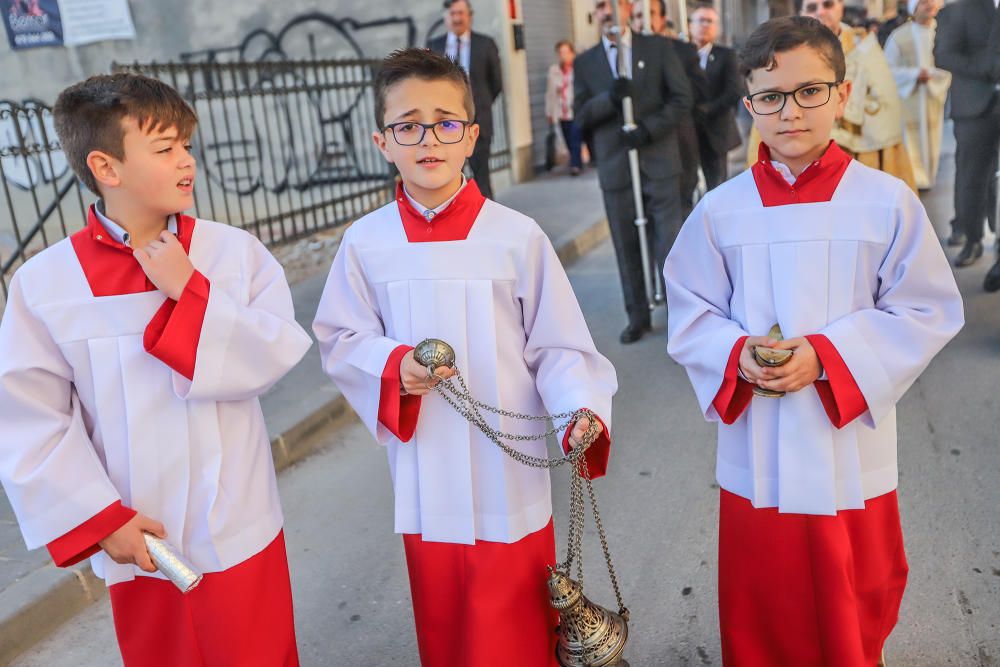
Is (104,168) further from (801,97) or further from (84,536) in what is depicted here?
(801,97)

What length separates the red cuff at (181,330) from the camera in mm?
1988

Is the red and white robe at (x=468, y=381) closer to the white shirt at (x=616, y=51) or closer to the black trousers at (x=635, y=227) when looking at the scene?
the black trousers at (x=635, y=227)

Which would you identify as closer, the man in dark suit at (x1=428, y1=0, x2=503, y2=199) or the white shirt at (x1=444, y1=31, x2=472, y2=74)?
the man in dark suit at (x1=428, y1=0, x2=503, y2=199)

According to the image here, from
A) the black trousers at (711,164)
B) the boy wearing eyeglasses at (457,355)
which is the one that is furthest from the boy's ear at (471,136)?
the black trousers at (711,164)

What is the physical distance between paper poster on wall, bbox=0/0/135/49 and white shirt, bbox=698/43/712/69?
31.9 ft

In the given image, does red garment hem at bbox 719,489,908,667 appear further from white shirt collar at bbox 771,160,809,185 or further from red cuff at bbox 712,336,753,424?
white shirt collar at bbox 771,160,809,185

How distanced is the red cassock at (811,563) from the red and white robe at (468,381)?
0.47 m

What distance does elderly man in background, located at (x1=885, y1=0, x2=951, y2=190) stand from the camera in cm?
965

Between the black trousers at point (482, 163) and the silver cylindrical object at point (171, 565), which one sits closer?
the silver cylindrical object at point (171, 565)

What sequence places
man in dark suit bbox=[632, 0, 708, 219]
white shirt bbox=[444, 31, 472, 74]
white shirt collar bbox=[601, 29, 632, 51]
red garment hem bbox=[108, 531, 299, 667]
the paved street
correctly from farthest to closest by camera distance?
white shirt bbox=[444, 31, 472, 74], man in dark suit bbox=[632, 0, 708, 219], white shirt collar bbox=[601, 29, 632, 51], the paved street, red garment hem bbox=[108, 531, 299, 667]

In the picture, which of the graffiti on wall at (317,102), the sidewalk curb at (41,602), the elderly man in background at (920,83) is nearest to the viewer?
the sidewalk curb at (41,602)

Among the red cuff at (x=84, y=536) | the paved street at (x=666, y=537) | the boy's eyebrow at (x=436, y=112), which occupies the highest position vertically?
the boy's eyebrow at (x=436, y=112)

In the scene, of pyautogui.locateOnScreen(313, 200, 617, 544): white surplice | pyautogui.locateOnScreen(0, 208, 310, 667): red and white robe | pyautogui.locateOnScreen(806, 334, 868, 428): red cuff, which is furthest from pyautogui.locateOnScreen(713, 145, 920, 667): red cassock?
pyautogui.locateOnScreen(0, 208, 310, 667): red and white robe

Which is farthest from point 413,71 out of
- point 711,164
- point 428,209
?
point 711,164
